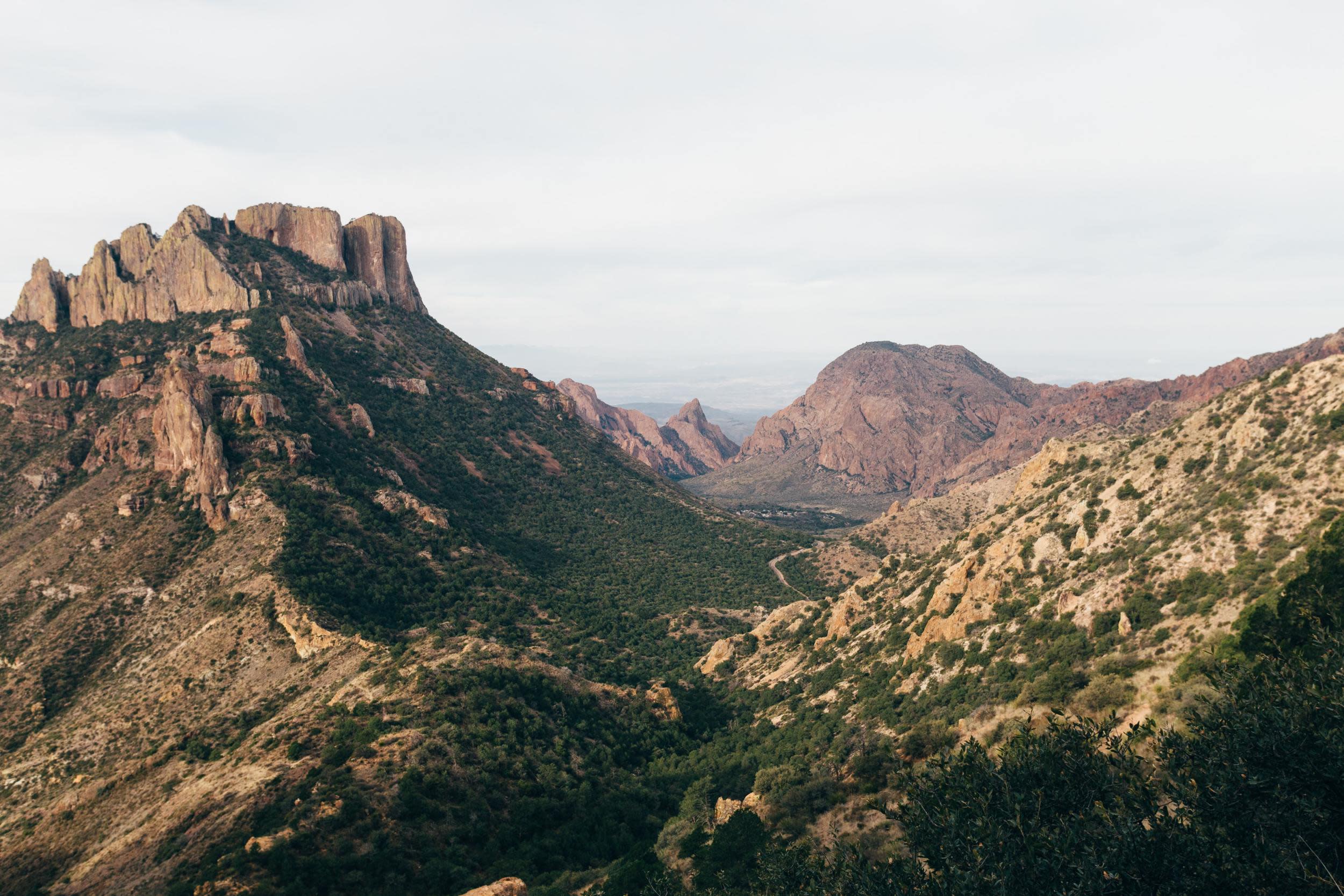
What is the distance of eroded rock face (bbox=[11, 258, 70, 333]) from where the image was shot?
155 meters

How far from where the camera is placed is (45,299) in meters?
156

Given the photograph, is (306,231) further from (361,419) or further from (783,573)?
(783,573)

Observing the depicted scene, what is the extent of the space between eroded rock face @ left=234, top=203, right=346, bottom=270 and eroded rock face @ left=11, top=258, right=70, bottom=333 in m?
44.5

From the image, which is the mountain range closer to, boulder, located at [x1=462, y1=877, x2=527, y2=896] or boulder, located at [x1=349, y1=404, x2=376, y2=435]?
boulder, located at [x1=462, y1=877, x2=527, y2=896]

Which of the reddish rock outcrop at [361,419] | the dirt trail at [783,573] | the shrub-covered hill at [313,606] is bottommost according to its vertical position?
the dirt trail at [783,573]

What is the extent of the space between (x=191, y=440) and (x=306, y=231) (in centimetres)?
10108

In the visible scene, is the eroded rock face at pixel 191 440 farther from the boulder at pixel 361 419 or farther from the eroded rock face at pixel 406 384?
the eroded rock face at pixel 406 384

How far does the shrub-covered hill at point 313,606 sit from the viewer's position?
51.2m

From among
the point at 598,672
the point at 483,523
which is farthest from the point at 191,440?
the point at 598,672

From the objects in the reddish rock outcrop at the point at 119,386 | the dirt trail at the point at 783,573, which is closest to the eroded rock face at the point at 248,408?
the reddish rock outcrop at the point at 119,386

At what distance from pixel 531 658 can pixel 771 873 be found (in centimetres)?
4793

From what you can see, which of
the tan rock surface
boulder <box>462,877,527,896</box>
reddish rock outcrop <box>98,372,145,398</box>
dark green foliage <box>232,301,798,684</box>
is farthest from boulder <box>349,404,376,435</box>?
boulder <box>462,877,527,896</box>

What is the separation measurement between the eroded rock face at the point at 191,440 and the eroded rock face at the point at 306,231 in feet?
276

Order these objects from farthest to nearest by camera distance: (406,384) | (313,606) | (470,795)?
1. (406,384)
2. (313,606)
3. (470,795)
